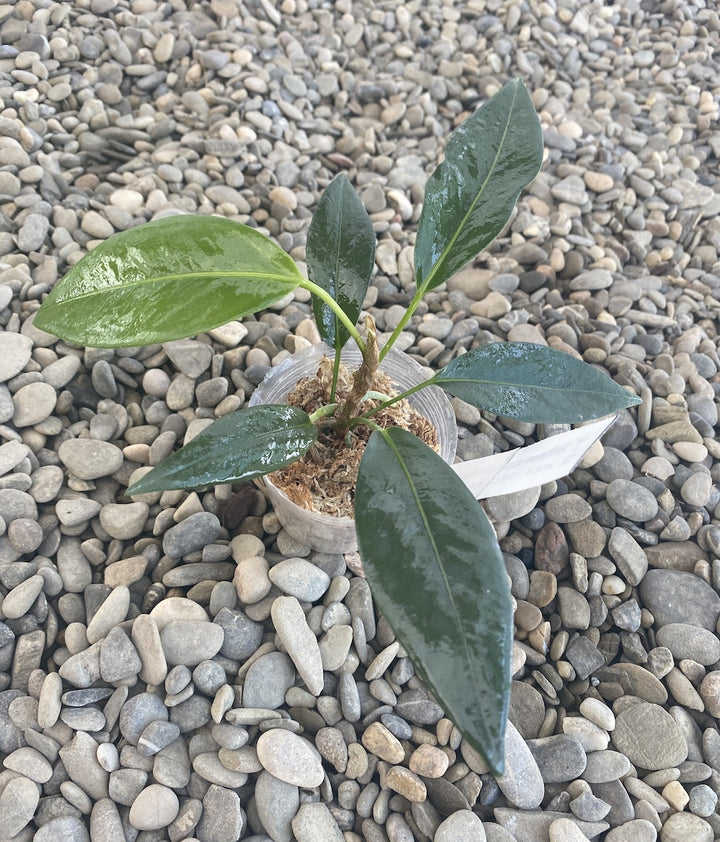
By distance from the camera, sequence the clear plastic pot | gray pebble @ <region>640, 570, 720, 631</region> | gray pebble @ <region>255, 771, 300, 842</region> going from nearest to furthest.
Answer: gray pebble @ <region>255, 771, 300, 842</region> → the clear plastic pot → gray pebble @ <region>640, 570, 720, 631</region>

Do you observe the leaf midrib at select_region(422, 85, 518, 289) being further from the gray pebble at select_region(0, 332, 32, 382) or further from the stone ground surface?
the gray pebble at select_region(0, 332, 32, 382)

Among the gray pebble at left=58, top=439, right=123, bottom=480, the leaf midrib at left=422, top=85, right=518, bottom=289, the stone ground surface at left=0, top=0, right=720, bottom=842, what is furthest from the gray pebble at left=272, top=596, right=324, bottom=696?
the leaf midrib at left=422, top=85, right=518, bottom=289

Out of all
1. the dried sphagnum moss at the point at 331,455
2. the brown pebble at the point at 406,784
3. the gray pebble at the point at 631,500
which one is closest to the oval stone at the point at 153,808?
the brown pebble at the point at 406,784

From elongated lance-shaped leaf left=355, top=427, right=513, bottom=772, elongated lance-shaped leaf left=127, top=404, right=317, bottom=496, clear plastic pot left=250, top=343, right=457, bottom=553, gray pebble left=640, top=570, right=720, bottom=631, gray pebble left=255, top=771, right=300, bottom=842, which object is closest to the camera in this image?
elongated lance-shaped leaf left=355, top=427, right=513, bottom=772

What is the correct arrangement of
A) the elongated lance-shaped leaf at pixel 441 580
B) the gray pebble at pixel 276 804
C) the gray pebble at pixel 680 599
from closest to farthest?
the elongated lance-shaped leaf at pixel 441 580, the gray pebble at pixel 276 804, the gray pebble at pixel 680 599

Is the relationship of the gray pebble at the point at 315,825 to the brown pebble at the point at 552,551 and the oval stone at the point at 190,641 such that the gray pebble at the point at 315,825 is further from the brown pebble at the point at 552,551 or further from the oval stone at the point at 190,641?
the brown pebble at the point at 552,551

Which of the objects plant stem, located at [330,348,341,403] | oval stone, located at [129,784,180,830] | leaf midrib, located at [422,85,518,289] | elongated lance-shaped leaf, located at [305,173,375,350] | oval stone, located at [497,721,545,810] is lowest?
oval stone, located at [129,784,180,830]

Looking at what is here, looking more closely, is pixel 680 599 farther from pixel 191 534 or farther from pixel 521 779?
pixel 191 534
